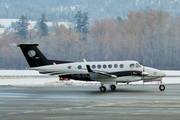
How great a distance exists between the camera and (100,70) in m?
38.2

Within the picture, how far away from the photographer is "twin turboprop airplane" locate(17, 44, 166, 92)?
37.0m

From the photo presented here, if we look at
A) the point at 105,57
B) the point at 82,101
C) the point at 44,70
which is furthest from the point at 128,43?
the point at 82,101

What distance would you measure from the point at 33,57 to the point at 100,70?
4713 millimetres

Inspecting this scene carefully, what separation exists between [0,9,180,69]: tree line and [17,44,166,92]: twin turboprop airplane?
87719mm

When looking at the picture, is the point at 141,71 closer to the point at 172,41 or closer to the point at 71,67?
the point at 71,67

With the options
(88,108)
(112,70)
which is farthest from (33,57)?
(88,108)

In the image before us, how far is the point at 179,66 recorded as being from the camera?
→ 12344 centimetres

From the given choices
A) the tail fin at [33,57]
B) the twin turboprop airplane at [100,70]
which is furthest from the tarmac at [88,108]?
the tail fin at [33,57]

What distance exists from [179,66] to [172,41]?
40.1 feet

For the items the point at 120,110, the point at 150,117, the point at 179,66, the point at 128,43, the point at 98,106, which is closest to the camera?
the point at 150,117

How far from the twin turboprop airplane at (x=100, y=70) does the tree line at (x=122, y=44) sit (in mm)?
87719

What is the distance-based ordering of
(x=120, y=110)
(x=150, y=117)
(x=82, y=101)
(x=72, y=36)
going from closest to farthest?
(x=150, y=117)
(x=120, y=110)
(x=82, y=101)
(x=72, y=36)

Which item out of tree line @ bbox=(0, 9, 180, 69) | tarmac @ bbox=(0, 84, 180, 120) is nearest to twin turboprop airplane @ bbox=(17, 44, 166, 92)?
tarmac @ bbox=(0, 84, 180, 120)

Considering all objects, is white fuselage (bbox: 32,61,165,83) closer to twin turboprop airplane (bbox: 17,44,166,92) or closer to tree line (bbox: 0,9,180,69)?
twin turboprop airplane (bbox: 17,44,166,92)
